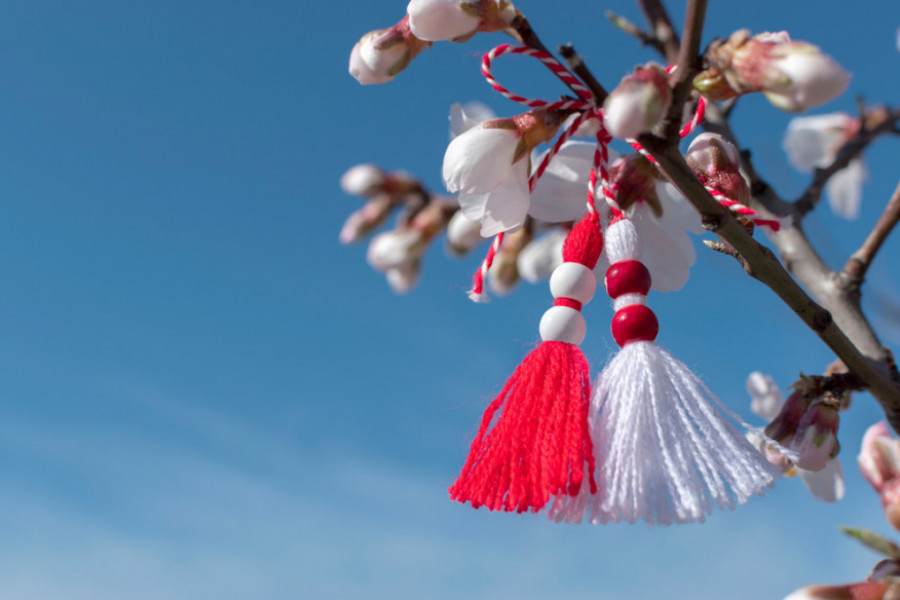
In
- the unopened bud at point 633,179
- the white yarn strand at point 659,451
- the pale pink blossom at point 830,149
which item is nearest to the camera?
the white yarn strand at point 659,451

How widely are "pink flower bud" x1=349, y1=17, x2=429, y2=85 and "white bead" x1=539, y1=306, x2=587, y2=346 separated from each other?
0.26m

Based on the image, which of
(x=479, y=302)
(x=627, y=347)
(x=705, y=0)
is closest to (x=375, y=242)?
(x=479, y=302)

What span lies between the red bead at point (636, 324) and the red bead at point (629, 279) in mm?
15

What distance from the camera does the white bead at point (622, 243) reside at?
0.67 m

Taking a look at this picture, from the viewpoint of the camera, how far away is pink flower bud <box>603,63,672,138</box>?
480 millimetres

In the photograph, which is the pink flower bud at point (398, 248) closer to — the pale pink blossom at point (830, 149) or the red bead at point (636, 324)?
the pale pink blossom at point (830, 149)

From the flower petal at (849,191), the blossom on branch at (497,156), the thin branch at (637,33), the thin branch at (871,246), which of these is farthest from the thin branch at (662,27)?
the flower petal at (849,191)

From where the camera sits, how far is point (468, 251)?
5.62 ft

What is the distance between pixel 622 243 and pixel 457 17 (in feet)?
0.79

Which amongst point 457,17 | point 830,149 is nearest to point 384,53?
point 457,17

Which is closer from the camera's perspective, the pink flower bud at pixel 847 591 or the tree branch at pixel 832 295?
the pink flower bud at pixel 847 591

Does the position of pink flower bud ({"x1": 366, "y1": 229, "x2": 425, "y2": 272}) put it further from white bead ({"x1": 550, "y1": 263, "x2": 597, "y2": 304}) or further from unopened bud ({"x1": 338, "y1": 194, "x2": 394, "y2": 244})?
white bead ({"x1": 550, "y1": 263, "x2": 597, "y2": 304})

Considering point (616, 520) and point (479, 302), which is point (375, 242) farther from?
point (616, 520)

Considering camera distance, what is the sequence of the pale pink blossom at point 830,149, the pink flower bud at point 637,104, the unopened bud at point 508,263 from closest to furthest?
the pink flower bud at point 637,104 < the unopened bud at point 508,263 < the pale pink blossom at point 830,149
